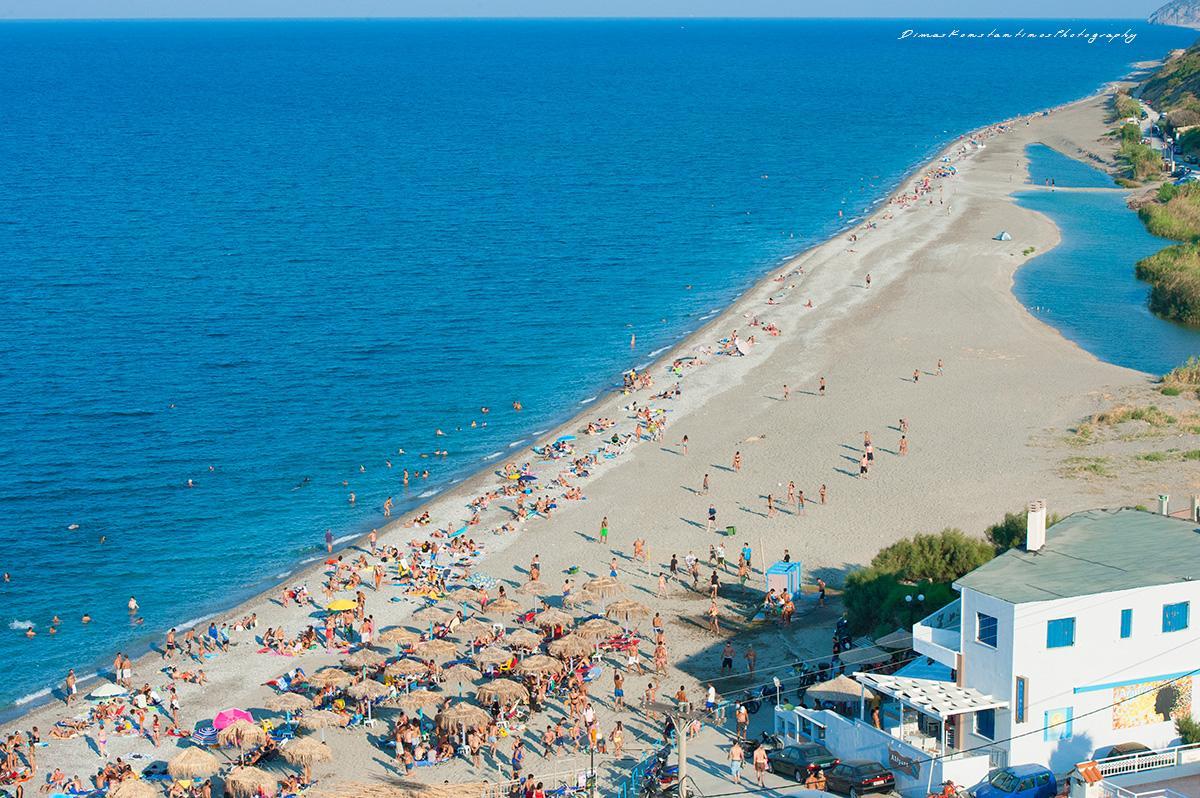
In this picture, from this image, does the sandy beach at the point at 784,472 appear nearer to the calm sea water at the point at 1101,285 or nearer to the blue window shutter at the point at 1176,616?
the calm sea water at the point at 1101,285

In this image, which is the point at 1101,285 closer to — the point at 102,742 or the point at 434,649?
the point at 434,649

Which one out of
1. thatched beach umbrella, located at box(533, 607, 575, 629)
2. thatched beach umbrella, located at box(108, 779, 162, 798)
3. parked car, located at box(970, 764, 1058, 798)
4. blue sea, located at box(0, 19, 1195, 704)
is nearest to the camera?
parked car, located at box(970, 764, 1058, 798)

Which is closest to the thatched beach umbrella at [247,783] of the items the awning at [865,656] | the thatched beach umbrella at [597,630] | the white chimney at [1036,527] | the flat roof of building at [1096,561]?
the thatched beach umbrella at [597,630]

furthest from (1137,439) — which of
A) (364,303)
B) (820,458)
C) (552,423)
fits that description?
(364,303)

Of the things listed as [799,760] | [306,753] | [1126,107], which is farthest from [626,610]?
[1126,107]

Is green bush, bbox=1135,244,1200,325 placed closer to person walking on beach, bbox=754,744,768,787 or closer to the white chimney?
the white chimney

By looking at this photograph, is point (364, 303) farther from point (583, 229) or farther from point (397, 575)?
point (397, 575)

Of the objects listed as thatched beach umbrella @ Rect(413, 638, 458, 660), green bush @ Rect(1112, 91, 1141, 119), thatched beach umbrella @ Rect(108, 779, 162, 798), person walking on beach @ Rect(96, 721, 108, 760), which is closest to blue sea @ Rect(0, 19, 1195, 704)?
person walking on beach @ Rect(96, 721, 108, 760)
